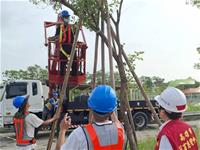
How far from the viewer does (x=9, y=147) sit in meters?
13.2

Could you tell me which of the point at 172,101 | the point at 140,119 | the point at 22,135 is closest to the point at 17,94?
the point at 140,119

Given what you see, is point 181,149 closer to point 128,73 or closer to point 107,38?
point 107,38

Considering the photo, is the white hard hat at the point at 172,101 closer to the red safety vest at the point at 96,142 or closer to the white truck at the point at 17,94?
the red safety vest at the point at 96,142

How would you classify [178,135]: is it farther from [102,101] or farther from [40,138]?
[40,138]

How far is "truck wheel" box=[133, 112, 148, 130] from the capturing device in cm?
1653

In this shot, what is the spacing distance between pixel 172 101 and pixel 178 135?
328mm

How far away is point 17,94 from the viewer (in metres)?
14.9

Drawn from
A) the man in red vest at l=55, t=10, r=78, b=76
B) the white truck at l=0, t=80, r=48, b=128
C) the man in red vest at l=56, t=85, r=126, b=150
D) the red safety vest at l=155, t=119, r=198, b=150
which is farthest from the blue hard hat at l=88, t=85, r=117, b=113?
the white truck at l=0, t=80, r=48, b=128

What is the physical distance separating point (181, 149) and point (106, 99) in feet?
2.37

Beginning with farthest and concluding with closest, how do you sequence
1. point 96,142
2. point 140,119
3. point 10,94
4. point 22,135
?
point 140,119, point 10,94, point 22,135, point 96,142

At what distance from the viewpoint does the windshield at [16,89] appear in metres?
14.8

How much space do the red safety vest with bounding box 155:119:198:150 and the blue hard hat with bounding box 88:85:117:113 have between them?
1.60 feet

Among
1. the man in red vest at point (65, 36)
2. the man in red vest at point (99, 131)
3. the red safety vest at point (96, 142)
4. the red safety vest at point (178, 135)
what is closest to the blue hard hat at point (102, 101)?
the man in red vest at point (99, 131)

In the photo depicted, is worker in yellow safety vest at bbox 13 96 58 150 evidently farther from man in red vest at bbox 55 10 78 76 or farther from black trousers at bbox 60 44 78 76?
black trousers at bbox 60 44 78 76
